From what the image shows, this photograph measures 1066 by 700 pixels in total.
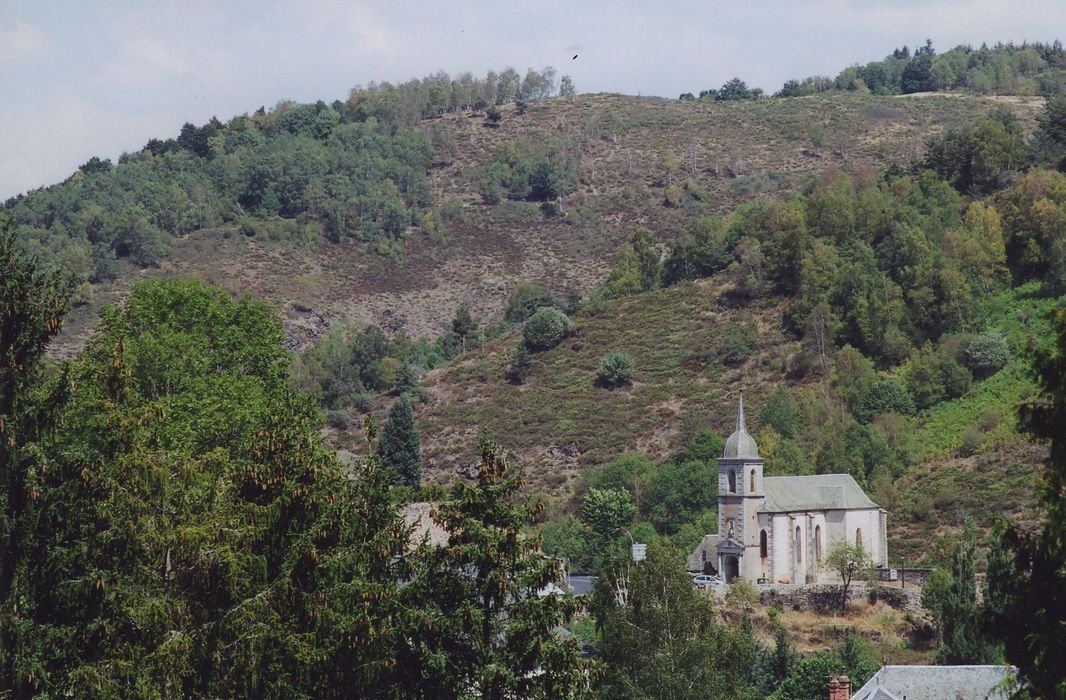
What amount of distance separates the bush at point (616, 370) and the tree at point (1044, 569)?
3337 inches

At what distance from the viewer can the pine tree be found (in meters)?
86.3

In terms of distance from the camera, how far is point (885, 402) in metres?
91.9

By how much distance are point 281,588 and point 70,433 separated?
13.5 meters

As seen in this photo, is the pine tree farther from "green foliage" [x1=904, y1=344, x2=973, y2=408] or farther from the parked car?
"green foliage" [x1=904, y1=344, x2=973, y2=408]

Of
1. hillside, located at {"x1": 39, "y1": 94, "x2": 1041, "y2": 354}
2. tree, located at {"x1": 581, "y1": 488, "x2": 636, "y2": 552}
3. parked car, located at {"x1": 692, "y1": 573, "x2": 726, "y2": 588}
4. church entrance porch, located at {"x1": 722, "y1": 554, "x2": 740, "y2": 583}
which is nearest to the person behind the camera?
parked car, located at {"x1": 692, "y1": 573, "x2": 726, "y2": 588}

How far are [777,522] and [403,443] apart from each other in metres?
22.7

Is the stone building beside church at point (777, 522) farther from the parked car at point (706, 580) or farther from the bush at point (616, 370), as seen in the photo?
the bush at point (616, 370)

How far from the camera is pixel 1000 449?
270 feet

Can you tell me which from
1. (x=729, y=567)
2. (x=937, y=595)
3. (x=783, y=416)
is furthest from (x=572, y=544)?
(x=937, y=595)

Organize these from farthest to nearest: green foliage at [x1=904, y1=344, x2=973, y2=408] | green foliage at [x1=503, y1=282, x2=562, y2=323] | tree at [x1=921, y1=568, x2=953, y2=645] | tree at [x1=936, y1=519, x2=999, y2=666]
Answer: green foliage at [x1=503, y1=282, x2=562, y2=323] → green foliage at [x1=904, y1=344, x2=973, y2=408] → tree at [x1=921, y1=568, x2=953, y2=645] → tree at [x1=936, y1=519, x2=999, y2=666]

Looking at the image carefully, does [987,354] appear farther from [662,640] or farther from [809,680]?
[662,640]

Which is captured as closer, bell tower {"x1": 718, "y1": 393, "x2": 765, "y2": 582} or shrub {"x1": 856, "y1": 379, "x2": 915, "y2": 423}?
bell tower {"x1": 718, "y1": 393, "x2": 765, "y2": 582}

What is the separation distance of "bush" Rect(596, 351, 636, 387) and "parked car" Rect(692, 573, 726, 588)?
114 feet

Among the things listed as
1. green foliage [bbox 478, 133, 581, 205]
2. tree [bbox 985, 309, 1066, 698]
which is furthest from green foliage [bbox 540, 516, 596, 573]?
green foliage [bbox 478, 133, 581, 205]
